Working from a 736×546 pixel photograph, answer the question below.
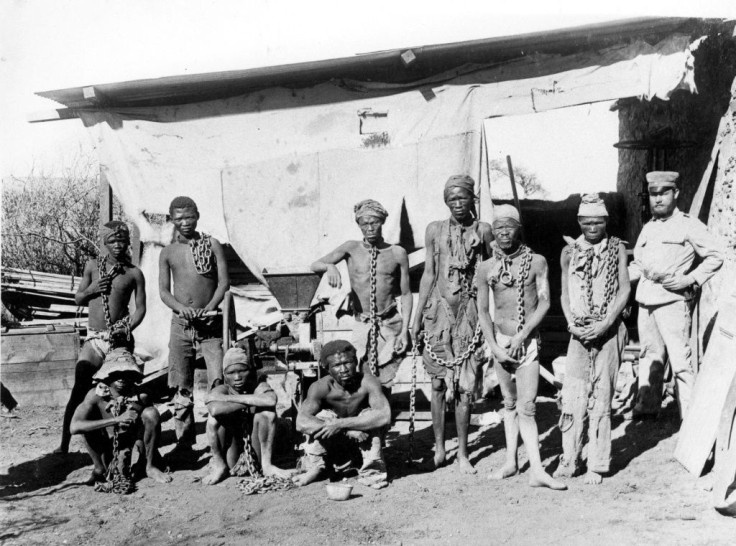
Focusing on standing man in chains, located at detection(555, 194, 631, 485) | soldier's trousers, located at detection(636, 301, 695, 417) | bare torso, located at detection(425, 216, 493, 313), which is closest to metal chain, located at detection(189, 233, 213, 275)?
bare torso, located at detection(425, 216, 493, 313)

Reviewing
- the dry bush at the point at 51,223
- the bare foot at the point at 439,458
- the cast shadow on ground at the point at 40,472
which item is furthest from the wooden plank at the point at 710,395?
the dry bush at the point at 51,223

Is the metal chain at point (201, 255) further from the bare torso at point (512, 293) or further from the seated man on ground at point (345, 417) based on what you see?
the bare torso at point (512, 293)

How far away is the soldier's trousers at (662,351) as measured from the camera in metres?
6.05

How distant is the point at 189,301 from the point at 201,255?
0.43m

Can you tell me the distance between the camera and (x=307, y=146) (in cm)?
835

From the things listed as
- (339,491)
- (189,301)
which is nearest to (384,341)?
(339,491)

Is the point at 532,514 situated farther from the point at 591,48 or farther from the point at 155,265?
the point at 155,265

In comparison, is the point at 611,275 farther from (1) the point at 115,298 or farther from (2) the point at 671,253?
(1) the point at 115,298

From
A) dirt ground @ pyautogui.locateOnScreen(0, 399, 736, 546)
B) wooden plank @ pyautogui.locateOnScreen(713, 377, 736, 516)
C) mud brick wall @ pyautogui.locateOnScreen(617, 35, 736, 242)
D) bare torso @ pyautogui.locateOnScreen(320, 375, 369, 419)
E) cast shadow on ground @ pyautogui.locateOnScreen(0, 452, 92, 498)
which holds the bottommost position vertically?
cast shadow on ground @ pyautogui.locateOnScreen(0, 452, 92, 498)

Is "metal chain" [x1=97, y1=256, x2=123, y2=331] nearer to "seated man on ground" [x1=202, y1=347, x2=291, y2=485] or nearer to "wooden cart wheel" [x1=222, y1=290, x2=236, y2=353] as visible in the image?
"wooden cart wheel" [x1=222, y1=290, x2=236, y2=353]

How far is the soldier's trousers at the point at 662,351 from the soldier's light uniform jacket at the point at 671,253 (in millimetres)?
125

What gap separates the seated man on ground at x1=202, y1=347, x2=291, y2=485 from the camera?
18.7ft

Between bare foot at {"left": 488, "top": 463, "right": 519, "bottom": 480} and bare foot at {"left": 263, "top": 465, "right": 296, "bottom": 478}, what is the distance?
1.53 meters

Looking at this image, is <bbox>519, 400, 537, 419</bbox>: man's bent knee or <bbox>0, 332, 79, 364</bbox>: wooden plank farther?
<bbox>0, 332, 79, 364</bbox>: wooden plank
